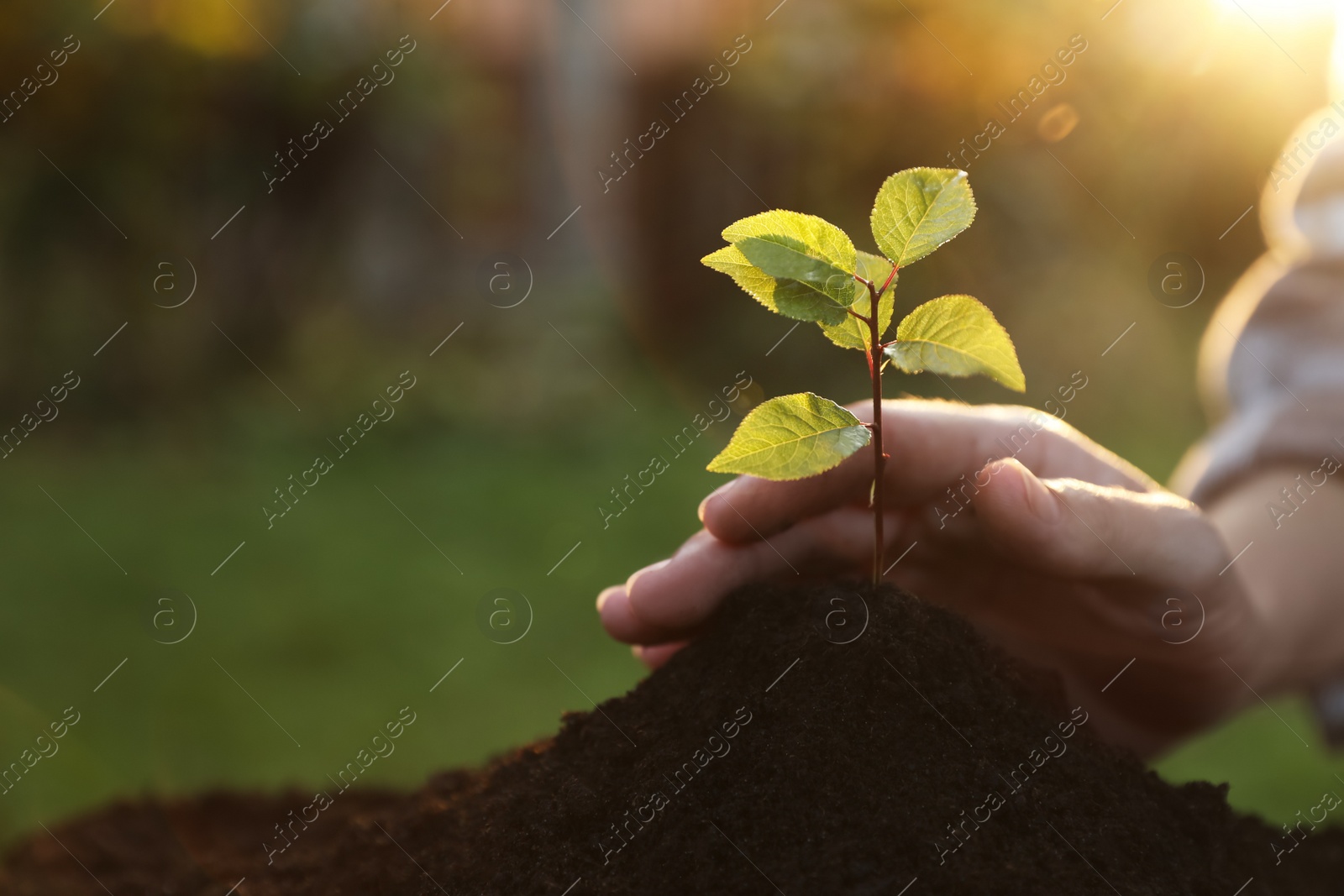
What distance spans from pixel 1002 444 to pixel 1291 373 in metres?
1.05

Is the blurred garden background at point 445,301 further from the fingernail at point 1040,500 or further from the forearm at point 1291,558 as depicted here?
the fingernail at point 1040,500

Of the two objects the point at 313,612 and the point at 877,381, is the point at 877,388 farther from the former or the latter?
the point at 313,612

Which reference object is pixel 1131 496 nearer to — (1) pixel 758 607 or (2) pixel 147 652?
(1) pixel 758 607

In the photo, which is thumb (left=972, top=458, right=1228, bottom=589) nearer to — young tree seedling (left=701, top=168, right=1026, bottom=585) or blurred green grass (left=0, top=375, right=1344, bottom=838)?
young tree seedling (left=701, top=168, right=1026, bottom=585)

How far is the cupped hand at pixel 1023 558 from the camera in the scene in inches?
54.2

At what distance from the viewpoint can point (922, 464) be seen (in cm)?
168

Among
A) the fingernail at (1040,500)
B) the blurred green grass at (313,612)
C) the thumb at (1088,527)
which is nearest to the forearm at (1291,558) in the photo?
the blurred green grass at (313,612)

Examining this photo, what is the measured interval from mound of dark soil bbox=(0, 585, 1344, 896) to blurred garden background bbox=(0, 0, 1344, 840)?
171cm

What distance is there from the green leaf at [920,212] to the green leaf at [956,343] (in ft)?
0.27

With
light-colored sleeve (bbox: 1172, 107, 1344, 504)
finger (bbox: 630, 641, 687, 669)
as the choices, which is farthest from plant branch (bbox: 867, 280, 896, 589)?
light-colored sleeve (bbox: 1172, 107, 1344, 504)

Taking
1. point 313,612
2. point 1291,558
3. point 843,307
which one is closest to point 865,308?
point 843,307

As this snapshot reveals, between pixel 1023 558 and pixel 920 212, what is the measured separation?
564mm

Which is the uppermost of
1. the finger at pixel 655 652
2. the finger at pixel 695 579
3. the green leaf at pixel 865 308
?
the green leaf at pixel 865 308

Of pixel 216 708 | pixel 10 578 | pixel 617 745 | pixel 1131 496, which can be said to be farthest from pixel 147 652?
pixel 1131 496
